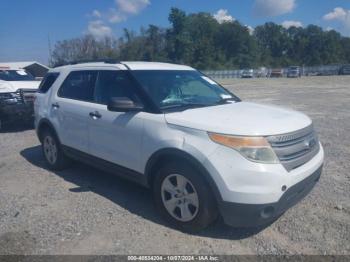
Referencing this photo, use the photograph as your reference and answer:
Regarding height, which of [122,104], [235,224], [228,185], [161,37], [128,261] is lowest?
[128,261]

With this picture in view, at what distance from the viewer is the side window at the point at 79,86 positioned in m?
5.10

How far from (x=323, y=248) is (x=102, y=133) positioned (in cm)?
303

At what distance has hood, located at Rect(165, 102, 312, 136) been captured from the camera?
136 inches

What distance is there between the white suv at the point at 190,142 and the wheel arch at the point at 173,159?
0.01 meters

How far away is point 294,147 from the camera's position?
11.7 ft

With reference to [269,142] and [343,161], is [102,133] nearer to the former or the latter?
[269,142]

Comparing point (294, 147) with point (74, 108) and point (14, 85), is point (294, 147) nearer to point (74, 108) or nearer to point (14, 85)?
point (74, 108)

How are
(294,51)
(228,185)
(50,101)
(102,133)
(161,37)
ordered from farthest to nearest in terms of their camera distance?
(294,51), (161,37), (50,101), (102,133), (228,185)

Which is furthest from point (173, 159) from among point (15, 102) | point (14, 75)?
point (14, 75)

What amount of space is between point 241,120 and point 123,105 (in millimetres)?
1409

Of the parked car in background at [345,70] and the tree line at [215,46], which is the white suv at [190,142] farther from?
the tree line at [215,46]

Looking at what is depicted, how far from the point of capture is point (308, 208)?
4.34 m

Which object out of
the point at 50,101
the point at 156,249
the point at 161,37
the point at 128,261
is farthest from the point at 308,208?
the point at 161,37

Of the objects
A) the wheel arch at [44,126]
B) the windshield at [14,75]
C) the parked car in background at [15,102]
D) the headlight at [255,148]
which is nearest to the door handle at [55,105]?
the wheel arch at [44,126]
